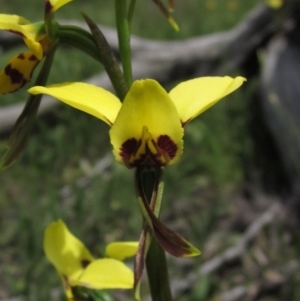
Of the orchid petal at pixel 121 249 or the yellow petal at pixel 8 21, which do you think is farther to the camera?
the orchid petal at pixel 121 249

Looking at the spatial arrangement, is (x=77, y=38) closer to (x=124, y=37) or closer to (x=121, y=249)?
(x=124, y=37)

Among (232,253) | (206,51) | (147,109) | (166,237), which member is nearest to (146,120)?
(147,109)

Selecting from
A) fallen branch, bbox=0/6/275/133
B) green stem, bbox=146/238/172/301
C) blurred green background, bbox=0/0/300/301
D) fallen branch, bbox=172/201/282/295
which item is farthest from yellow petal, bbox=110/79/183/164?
fallen branch, bbox=0/6/275/133

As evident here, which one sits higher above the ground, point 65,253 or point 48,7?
point 48,7

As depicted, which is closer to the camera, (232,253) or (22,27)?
(22,27)

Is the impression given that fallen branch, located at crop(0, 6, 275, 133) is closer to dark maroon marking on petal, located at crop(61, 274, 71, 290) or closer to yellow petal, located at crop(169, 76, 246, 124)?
dark maroon marking on petal, located at crop(61, 274, 71, 290)

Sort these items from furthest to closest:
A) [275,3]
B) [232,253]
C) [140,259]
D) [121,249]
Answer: [275,3] < [232,253] < [121,249] < [140,259]

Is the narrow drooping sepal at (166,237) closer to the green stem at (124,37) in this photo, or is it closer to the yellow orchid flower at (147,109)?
the yellow orchid flower at (147,109)

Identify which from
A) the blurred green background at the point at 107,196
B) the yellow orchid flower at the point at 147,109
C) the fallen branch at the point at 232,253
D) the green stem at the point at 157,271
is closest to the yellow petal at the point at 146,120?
the yellow orchid flower at the point at 147,109
